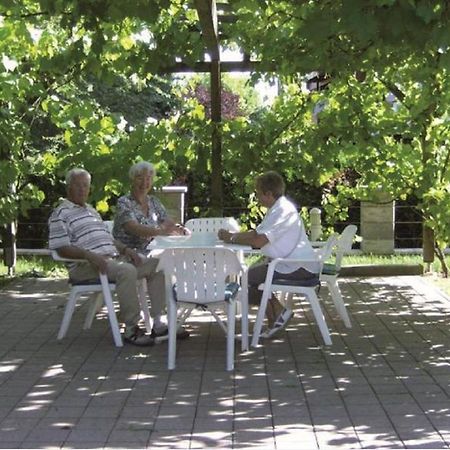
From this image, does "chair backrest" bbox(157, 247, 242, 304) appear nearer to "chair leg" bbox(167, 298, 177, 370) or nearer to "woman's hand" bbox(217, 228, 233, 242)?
"chair leg" bbox(167, 298, 177, 370)

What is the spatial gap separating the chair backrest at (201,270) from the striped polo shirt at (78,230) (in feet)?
3.31

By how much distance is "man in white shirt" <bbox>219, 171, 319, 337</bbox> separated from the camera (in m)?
5.88

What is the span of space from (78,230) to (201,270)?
1.38m

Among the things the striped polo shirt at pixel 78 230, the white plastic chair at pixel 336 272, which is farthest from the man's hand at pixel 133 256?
the white plastic chair at pixel 336 272

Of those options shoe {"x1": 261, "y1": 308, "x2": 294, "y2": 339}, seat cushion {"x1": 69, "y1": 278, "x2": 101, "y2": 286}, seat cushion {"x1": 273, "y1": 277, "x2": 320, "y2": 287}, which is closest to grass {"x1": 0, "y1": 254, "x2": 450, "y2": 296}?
shoe {"x1": 261, "y1": 308, "x2": 294, "y2": 339}

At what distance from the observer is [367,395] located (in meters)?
4.59

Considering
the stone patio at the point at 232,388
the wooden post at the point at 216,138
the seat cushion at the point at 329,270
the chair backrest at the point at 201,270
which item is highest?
the wooden post at the point at 216,138

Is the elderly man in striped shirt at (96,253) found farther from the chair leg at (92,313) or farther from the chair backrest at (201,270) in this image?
the chair backrest at (201,270)

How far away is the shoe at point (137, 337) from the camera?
6.01 metres

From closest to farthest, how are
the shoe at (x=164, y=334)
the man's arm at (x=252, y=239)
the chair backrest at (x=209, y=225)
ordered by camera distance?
the man's arm at (x=252, y=239) < the shoe at (x=164, y=334) < the chair backrest at (x=209, y=225)

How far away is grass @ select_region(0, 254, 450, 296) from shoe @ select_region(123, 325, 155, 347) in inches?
154

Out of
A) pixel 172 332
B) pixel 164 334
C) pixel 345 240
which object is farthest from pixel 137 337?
pixel 345 240

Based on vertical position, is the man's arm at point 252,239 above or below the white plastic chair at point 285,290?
above

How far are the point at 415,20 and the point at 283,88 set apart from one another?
17.3ft
